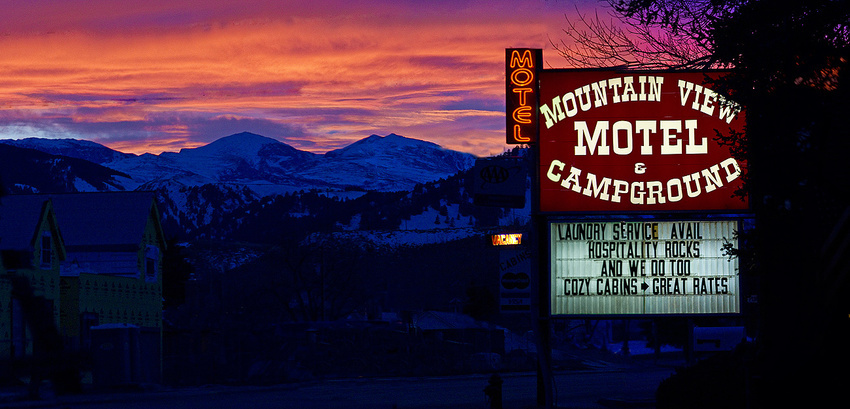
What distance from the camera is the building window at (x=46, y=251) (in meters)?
35.6

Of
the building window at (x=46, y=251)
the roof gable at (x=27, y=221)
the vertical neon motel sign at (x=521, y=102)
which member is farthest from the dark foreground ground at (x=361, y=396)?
the vertical neon motel sign at (x=521, y=102)

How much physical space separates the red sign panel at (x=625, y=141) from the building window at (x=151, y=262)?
30.8m

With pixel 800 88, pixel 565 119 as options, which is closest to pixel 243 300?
pixel 565 119

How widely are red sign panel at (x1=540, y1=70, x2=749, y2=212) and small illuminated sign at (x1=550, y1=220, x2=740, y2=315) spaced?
638 mm

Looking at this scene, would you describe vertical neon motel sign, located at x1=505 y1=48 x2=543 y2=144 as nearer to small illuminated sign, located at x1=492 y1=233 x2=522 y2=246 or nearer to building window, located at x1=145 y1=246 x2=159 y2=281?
small illuminated sign, located at x1=492 y1=233 x2=522 y2=246

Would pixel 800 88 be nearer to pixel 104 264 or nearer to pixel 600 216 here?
pixel 600 216

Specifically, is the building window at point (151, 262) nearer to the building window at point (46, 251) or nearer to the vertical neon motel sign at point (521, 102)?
the building window at point (46, 251)

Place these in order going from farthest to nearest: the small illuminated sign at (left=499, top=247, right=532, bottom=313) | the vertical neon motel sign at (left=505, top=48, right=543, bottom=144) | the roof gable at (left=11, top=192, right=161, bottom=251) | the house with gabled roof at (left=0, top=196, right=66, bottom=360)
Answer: the roof gable at (left=11, top=192, right=161, bottom=251) < the house with gabled roof at (left=0, top=196, right=66, bottom=360) < the small illuminated sign at (left=499, top=247, right=532, bottom=313) < the vertical neon motel sign at (left=505, top=48, right=543, bottom=144)

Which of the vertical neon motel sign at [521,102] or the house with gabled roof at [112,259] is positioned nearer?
the vertical neon motel sign at [521,102]

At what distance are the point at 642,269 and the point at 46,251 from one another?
2554 cm

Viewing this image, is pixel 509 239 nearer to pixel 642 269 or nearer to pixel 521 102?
pixel 521 102

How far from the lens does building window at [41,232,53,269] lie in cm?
3556

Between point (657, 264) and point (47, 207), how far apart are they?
25.8m

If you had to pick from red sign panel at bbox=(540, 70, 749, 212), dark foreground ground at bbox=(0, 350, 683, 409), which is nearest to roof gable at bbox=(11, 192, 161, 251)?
dark foreground ground at bbox=(0, 350, 683, 409)
